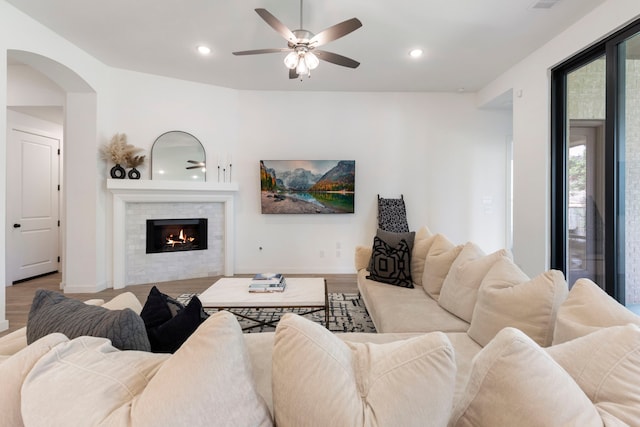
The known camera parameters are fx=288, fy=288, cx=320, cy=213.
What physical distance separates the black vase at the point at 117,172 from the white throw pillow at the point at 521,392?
456 cm

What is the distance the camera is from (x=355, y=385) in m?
0.67

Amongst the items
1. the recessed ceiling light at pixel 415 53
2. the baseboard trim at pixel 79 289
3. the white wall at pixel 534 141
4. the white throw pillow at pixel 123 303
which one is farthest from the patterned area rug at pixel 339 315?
the recessed ceiling light at pixel 415 53

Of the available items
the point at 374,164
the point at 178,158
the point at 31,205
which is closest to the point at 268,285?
the point at 178,158

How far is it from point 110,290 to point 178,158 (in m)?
2.02

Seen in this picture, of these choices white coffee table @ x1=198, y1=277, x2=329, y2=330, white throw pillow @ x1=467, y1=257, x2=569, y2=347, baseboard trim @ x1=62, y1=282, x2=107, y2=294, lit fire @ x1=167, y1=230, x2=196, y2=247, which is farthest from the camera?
lit fire @ x1=167, y1=230, x2=196, y2=247

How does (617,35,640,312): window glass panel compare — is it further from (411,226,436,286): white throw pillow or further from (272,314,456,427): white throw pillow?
(272,314,456,427): white throw pillow

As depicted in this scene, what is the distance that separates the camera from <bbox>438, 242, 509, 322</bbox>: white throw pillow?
1808mm

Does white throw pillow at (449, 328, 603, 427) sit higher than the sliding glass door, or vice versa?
the sliding glass door

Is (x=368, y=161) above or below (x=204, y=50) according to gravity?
below

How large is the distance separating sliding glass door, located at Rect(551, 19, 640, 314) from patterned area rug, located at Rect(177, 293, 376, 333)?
228cm

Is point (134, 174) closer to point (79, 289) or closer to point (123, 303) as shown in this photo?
point (79, 289)

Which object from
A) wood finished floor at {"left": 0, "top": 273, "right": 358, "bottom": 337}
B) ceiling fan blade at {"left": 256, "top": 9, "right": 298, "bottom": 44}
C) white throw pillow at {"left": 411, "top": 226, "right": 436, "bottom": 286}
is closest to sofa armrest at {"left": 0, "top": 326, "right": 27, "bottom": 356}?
ceiling fan blade at {"left": 256, "top": 9, "right": 298, "bottom": 44}

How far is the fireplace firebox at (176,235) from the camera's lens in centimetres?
424

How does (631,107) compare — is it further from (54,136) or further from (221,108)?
(54,136)
